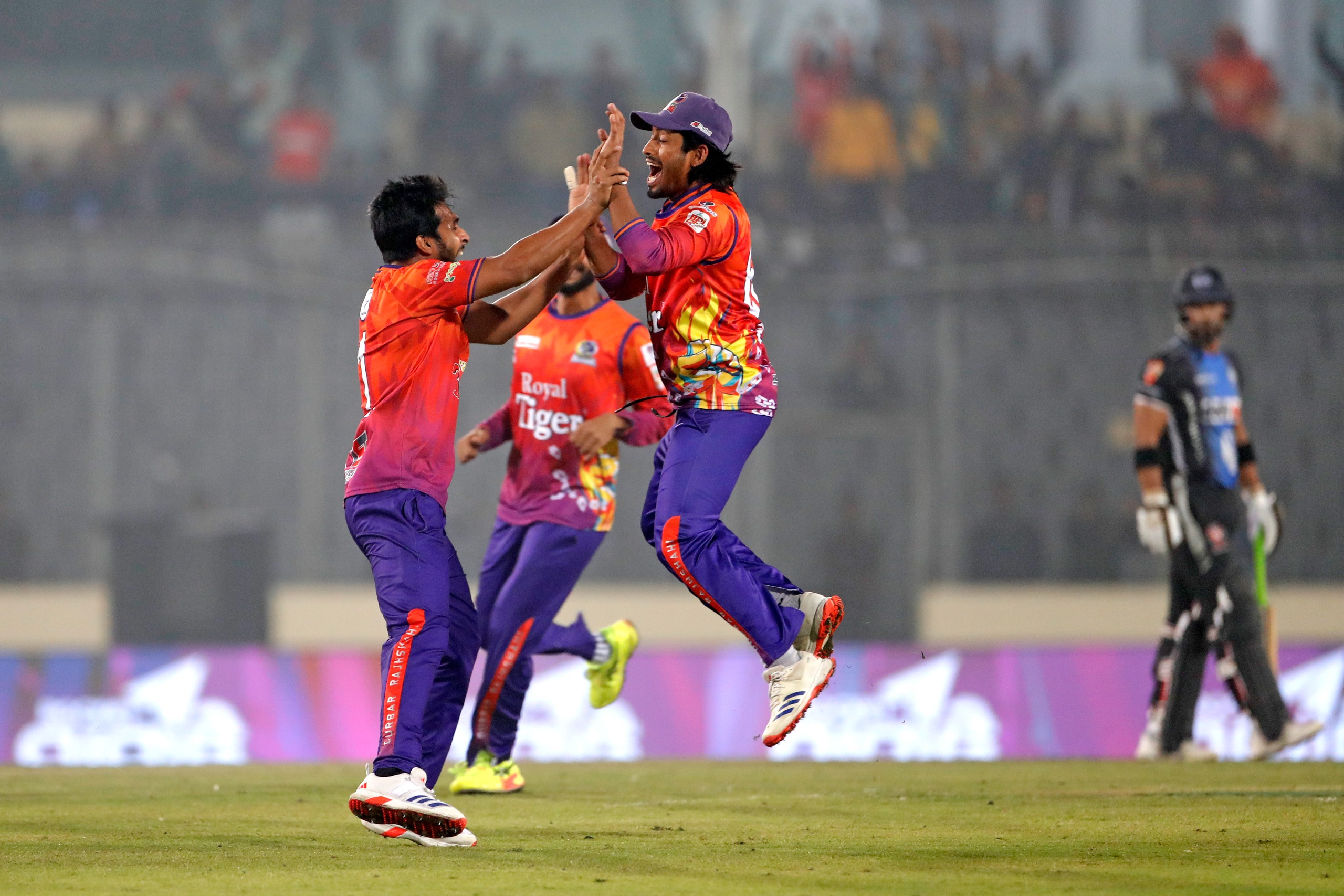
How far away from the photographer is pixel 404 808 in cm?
420

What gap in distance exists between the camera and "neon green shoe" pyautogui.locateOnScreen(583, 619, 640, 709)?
648 cm

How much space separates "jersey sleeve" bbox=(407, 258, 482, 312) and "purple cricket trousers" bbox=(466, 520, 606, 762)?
173 centimetres

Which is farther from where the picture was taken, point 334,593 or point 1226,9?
point 1226,9

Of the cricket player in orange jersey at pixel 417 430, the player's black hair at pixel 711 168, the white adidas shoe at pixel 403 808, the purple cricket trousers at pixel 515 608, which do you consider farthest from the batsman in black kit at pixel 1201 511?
the white adidas shoe at pixel 403 808

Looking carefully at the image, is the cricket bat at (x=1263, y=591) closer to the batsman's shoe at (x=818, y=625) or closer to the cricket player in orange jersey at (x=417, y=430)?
the batsman's shoe at (x=818, y=625)

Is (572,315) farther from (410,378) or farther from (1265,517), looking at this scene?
(1265,517)

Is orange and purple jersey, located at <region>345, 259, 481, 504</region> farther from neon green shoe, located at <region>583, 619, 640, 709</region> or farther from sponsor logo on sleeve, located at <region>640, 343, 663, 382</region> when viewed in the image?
neon green shoe, located at <region>583, 619, 640, 709</region>

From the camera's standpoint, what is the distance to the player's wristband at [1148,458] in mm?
7609

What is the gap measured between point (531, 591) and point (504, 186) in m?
11.8

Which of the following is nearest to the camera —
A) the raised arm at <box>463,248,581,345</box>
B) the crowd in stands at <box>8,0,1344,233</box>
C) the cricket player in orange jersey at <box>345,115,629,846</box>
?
the cricket player in orange jersey at <box>345,115,629,846</box>

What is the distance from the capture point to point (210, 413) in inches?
634

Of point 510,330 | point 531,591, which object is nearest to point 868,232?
point 531,591

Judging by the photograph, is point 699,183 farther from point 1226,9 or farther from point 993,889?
point 1226,9

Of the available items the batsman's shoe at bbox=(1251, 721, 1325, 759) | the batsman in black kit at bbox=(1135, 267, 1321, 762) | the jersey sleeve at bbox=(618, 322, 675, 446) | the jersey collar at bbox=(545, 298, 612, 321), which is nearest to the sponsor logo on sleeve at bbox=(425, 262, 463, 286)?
the jersey sleeve at bbox=(618, 322, 675, 446)
